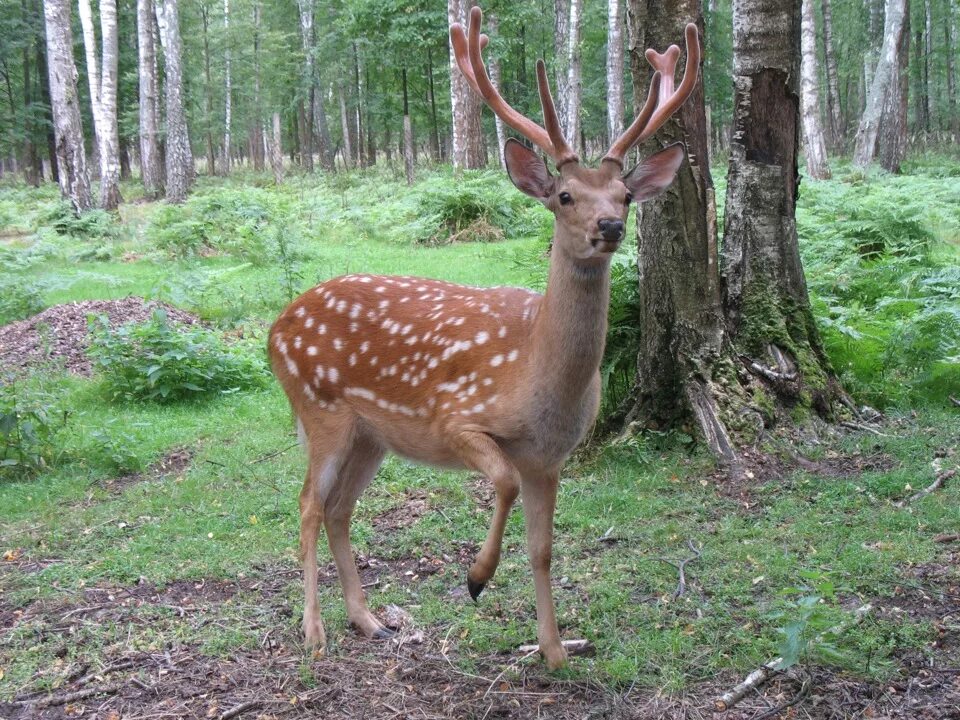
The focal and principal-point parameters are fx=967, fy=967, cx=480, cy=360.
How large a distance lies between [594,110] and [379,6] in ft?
55.9

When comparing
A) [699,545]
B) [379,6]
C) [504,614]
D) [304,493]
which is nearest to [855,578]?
[699,545]

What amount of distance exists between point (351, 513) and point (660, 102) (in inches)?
92.1

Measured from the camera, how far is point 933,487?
207 inches

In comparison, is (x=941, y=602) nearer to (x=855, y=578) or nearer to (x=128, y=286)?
(x=855, y=578)

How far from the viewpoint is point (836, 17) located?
45.6 metres

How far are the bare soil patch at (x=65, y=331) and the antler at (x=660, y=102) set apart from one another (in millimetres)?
5826

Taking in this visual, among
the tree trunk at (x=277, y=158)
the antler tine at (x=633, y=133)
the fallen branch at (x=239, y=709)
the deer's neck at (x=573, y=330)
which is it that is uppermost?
the tree trunk at (x=277, y=158)

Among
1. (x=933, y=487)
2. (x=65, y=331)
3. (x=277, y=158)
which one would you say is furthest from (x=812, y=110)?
(x=277, y=158)

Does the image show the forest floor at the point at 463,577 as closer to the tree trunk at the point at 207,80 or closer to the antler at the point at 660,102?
the antler at the point at 660,102

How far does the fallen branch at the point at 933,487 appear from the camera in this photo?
5164 millimetres

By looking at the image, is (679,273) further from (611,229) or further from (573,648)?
(573,648)

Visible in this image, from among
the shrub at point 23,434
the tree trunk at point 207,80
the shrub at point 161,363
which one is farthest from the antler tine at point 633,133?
the tree trunk at point 207,80

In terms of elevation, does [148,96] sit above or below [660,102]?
above

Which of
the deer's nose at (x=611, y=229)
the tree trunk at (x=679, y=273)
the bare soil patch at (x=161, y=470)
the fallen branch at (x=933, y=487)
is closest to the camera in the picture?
the deer's nose at (x=611, y=229)
